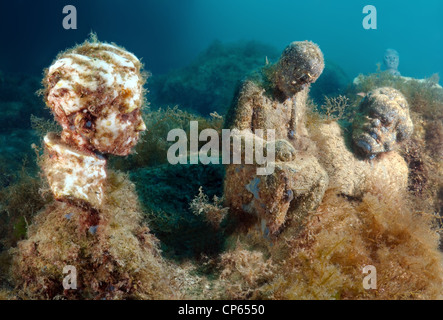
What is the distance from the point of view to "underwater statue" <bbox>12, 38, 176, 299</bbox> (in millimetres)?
2127

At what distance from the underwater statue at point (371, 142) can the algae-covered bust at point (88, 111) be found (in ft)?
10.9

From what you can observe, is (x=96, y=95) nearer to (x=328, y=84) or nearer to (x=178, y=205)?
(x=178, y=205)

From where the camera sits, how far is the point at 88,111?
217cm

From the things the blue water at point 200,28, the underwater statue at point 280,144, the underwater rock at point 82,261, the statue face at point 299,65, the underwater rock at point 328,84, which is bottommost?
the underwater rock at point 82,261

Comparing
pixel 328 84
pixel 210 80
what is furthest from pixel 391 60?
pixel 210 80

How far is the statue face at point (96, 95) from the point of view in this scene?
208cm

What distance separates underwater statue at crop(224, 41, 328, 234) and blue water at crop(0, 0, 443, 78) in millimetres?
28811

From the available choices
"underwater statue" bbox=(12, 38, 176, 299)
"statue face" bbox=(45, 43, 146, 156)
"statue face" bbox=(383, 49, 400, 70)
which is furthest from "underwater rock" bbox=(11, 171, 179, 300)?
"statue face" bbox=(383, 49, 400, 70)

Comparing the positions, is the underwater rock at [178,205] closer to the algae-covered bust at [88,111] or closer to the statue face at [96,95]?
the algae-covered bust at [88,111]

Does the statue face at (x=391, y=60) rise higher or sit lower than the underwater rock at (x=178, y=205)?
higher

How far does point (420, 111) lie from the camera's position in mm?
5840

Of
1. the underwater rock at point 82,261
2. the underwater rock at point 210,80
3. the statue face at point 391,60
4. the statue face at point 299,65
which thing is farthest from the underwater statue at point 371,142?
the statue face at point 391,60
